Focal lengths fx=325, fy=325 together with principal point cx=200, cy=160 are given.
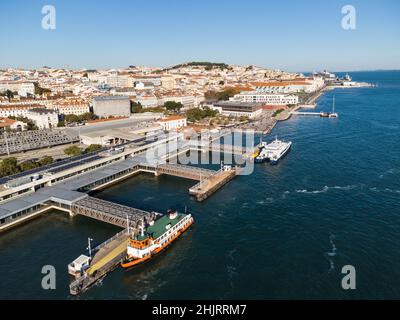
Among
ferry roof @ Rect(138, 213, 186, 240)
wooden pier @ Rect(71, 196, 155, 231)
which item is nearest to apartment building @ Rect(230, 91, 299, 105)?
wooden pier @ Rect(71, 196, 155, 231)

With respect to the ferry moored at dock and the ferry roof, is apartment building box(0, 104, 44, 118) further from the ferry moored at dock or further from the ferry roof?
the ferry roof

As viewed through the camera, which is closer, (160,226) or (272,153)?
(160,226)

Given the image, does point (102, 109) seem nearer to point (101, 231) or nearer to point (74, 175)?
point (74, 175)

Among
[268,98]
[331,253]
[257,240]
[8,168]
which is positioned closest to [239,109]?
[268,98]

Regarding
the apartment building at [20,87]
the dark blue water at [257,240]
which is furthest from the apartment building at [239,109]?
the apartment building at [20,87]

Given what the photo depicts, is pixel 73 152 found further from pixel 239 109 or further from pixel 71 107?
pixel 239 109
